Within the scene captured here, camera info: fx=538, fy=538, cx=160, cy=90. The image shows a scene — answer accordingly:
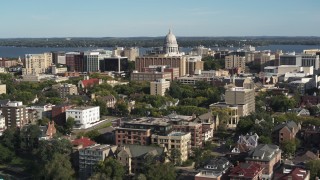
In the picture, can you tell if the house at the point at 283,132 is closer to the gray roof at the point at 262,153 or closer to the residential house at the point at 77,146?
the gray roof at the point at 262,153

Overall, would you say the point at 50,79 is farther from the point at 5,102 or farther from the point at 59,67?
the point at 5,102

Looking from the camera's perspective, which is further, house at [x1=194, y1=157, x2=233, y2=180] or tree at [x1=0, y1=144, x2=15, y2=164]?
tree at [x1=0, y1=144, x2=15, y2=164]

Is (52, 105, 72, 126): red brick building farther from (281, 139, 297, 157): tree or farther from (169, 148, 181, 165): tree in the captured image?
(281, 139, 297, 157): tree

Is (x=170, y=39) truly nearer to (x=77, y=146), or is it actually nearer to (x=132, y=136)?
(x=132, y=136)

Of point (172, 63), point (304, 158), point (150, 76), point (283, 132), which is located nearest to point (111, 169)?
point (304, 158)

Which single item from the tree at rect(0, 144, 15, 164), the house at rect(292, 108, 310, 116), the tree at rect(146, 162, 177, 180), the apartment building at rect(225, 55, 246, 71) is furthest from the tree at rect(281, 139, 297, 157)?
the apartment building at rect(225, 55, 246, 71)

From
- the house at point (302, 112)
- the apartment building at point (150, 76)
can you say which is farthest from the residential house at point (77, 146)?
the apartment building at point (150, 76)
